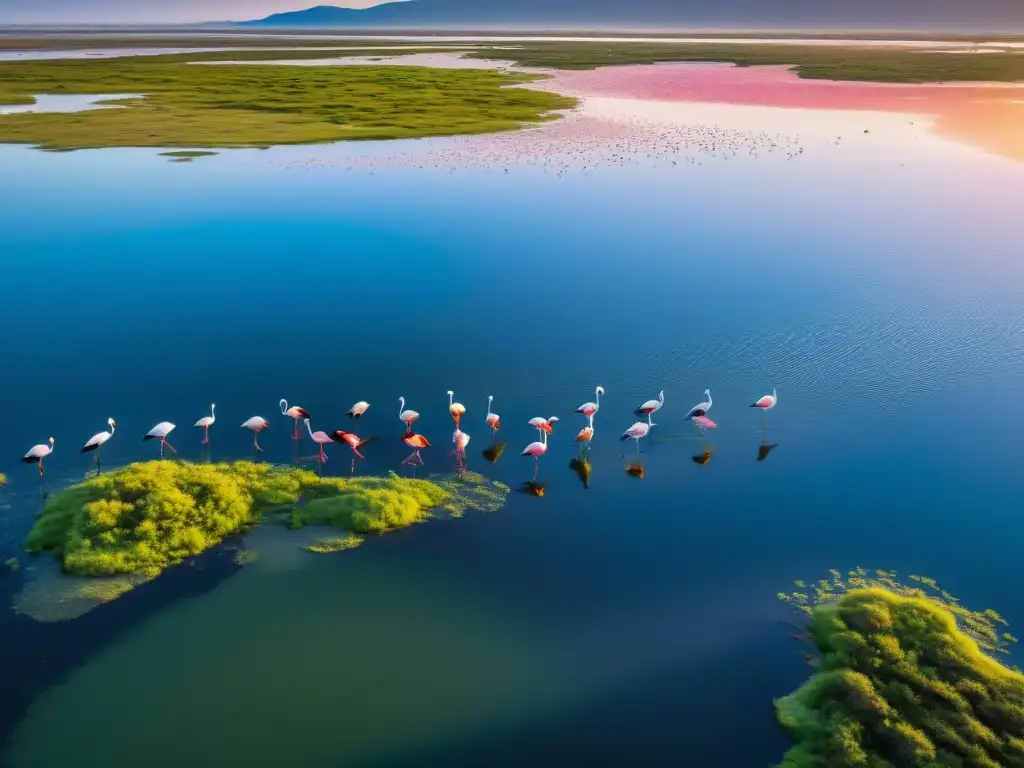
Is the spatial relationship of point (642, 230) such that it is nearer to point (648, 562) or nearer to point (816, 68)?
point (648, 562)

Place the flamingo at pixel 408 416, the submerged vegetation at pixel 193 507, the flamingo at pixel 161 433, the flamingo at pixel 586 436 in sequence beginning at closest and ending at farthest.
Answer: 1. the submerged vegetation at pixel 193 507
2. the flamingo at pixel 161 433
3. the flamingo at pixel 586 436
4. the flamingo at pixel 408 416

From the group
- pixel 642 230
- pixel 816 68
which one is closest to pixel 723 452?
pixel 642 230

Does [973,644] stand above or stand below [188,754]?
above

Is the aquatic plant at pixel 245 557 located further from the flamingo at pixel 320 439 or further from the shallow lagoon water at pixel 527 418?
the flamingo at pixel 320 439

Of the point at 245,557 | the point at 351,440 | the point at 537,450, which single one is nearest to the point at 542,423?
the point at 537,450

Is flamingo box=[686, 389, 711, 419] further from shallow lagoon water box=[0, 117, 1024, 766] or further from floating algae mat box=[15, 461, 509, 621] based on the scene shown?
floating algae mat box=[15, 461, 509, 621]

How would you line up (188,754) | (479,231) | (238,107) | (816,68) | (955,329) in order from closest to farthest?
1. (188,754)
2. (955,329)
3. (479,231)
4. (238,107)
5. (816,68)

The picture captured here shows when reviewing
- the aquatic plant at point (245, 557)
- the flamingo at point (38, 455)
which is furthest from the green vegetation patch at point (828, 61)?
the flamingo at point (38, 455)

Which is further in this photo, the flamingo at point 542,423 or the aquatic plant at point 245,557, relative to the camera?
the flamingo at point 542,423
